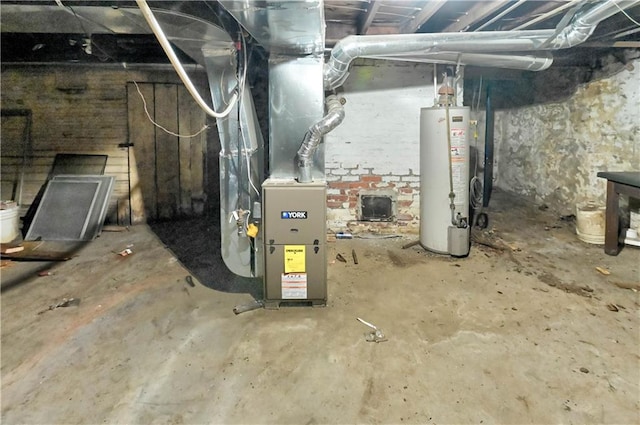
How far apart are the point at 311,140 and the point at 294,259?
80 cm

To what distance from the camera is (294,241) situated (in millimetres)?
2537

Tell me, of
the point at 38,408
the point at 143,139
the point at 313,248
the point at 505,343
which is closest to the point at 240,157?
the point at 313,248

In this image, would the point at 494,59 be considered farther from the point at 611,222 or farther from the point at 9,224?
the point at 9,224

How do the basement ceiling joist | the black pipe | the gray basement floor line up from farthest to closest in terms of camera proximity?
the black pipe
the basement ceiling joist
the gray basement floor

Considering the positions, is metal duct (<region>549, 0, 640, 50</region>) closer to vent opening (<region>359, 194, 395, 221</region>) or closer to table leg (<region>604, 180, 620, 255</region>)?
table leg (<region>604, 180, 620, 255</region>)

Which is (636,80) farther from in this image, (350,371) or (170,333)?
(170,333)

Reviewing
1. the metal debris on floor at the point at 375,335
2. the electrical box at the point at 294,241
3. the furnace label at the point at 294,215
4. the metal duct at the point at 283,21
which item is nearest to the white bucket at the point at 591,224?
the metal debris on floor at the point at 375,335

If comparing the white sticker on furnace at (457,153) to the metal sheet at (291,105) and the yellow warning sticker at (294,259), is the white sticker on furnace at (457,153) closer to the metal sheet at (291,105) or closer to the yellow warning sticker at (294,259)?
the metal sheet at (291,105)

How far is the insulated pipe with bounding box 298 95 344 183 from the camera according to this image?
253 centimetres

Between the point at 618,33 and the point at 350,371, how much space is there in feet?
11.4

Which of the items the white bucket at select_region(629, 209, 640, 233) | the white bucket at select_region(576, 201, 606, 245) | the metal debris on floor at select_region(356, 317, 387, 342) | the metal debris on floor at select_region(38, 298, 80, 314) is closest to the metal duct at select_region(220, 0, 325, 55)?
the metal debris on floor at select_region(356, 317, 387, 342)

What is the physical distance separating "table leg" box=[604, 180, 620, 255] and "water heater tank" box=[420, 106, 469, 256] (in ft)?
3.92

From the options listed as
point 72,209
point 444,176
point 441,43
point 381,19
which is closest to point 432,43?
point 441,43

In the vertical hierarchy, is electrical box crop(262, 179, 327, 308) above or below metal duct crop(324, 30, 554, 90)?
below
